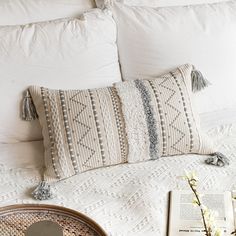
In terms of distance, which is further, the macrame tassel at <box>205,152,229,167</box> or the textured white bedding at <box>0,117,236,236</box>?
the macrame tassel at <box>205,152,229,167</box>

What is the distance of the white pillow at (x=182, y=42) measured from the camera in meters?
1.59

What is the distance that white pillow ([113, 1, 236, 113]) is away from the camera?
1591mm

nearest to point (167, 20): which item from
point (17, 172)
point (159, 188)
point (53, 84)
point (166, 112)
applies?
point (166, 112)

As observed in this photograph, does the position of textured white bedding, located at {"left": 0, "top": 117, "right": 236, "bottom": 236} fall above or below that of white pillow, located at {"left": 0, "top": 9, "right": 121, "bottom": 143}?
→ below

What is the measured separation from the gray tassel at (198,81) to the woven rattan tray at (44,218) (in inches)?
24.4

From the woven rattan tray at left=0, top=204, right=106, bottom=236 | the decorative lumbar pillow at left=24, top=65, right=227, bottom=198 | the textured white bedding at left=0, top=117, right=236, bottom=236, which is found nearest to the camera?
the woven rattan tray at left=0, top=204, right=106, bottom=236

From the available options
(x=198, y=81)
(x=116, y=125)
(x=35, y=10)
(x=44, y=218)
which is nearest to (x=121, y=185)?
(x=116, y=125)

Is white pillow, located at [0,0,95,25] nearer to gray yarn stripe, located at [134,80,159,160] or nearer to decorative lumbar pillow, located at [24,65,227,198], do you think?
decorative lumbar pillow, located at [24,65,227,198]

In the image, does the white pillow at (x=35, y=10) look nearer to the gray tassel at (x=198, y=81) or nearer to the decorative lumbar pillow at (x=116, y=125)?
the decorative lumbar pillow at (x=116, y=125)

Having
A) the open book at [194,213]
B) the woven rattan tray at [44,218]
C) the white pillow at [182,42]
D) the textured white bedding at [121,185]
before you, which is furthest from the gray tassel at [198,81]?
the woven rattan tray at [44,218]

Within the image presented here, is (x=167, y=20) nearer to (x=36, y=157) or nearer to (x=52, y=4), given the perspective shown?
(x=52, y=4)

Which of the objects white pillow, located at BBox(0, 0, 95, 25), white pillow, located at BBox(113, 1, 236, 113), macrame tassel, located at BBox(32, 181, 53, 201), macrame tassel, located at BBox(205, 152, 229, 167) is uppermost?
white pillow, located at BBox(0, 0, 95, 25)

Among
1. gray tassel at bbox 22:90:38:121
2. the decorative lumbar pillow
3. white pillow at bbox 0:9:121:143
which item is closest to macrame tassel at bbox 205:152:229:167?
the decorative lumbar pillow

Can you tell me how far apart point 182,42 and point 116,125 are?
1.18 ft
